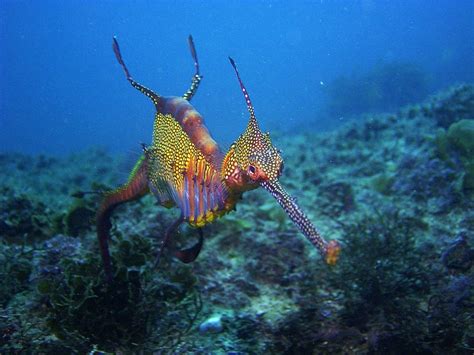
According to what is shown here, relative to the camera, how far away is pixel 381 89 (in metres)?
30.3

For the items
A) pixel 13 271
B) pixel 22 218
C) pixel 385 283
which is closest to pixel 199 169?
pixel 385 283

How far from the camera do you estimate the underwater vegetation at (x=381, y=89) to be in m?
29.0

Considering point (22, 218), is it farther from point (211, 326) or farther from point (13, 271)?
point (211, 326)

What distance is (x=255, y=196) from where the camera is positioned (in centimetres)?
830

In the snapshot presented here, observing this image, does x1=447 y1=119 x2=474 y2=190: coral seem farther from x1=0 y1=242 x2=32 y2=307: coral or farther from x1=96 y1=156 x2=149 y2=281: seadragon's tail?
x1=0 y1=242 x2=32 y2=307: coral

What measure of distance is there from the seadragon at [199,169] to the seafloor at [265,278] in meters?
0.80

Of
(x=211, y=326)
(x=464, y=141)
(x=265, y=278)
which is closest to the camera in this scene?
(x=211, y=326)

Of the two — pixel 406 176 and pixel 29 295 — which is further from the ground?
pixel 406 176

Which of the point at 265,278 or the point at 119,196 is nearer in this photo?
the point at 119,196

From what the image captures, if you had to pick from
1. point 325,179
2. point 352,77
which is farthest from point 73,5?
point 325,179

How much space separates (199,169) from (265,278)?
10.0ft

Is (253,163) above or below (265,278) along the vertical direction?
below

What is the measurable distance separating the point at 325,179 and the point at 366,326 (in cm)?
565

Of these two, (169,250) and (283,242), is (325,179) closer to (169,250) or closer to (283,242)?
(283,242)
